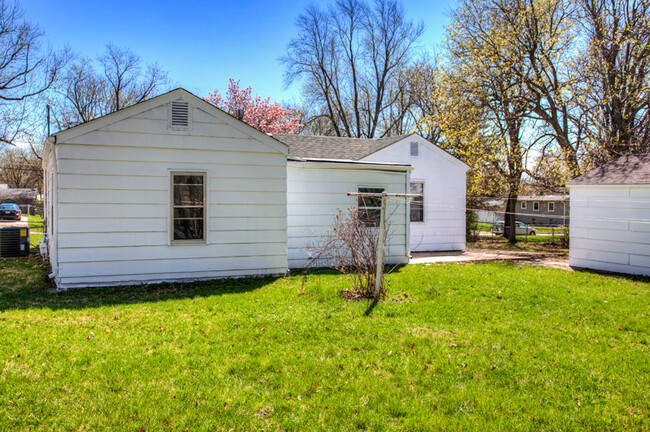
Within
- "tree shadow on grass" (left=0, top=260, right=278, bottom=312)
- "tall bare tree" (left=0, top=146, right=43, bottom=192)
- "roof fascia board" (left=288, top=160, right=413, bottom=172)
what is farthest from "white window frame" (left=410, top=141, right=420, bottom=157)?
"tall bare tree" (left=0, top=146, right=43, bottom=192)

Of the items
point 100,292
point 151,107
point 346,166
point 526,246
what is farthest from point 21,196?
point 526,246

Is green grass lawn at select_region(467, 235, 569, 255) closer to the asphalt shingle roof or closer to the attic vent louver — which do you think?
the asphalt shingle roof

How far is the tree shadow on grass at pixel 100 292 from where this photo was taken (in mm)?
6801

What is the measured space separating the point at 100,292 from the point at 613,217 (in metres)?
12.1

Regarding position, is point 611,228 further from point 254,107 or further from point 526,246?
point 254,107

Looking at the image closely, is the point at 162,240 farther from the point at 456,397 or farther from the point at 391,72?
the point at 391,72

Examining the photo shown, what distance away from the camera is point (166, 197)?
842cm

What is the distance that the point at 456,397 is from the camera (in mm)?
3680

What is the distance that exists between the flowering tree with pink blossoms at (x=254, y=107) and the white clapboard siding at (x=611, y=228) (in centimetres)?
2221

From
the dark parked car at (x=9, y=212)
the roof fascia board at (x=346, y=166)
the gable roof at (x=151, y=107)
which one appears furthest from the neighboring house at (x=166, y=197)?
the dark parked car at (x=9, y=212)

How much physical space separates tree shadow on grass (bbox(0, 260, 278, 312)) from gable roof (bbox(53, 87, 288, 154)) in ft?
9.37

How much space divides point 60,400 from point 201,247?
17.5ft

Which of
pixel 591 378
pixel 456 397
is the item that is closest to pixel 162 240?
pixel 456 397

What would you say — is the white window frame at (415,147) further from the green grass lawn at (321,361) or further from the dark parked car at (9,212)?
the dark parked car at (9,212)
